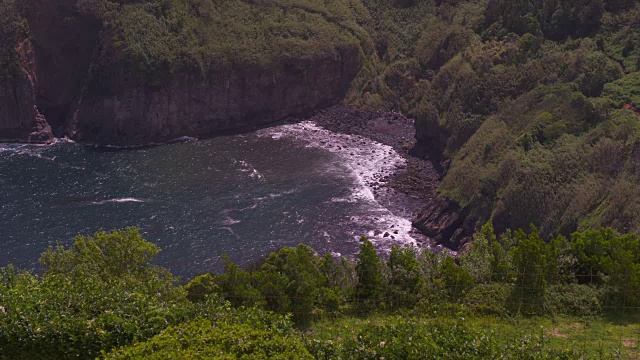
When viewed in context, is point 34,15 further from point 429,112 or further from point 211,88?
point 429,112

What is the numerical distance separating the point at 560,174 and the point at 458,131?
26.2 m

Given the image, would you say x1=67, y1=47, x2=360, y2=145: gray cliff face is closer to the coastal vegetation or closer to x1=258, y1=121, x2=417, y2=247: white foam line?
x1=258, y1=121, x2=417, y2=247: white foam line

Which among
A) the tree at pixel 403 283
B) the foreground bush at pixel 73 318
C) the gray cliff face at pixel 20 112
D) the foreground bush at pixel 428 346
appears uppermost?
the foreground bush at pixel 73 318

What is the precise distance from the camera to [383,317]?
139 ft

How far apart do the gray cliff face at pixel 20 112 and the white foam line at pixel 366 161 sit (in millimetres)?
40976

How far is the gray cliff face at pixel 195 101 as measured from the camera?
123 m

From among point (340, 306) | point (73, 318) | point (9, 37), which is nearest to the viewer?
point (73, 318)

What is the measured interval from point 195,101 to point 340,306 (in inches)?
3588

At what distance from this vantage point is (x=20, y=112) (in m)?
123

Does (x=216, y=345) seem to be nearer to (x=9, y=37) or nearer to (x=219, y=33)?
(x=219, y=33)

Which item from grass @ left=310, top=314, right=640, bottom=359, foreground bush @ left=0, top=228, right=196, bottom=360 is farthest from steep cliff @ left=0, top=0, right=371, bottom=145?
grass @ left=310, top=314, right=640, bottom=359

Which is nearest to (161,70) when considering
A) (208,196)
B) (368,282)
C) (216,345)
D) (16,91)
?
(16,91)

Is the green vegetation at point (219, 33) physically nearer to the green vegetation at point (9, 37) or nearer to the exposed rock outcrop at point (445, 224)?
the green vegetation at point (9, 37)

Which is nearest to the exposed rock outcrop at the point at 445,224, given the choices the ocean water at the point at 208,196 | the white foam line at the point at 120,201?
the ocean water at the point at 208,196
